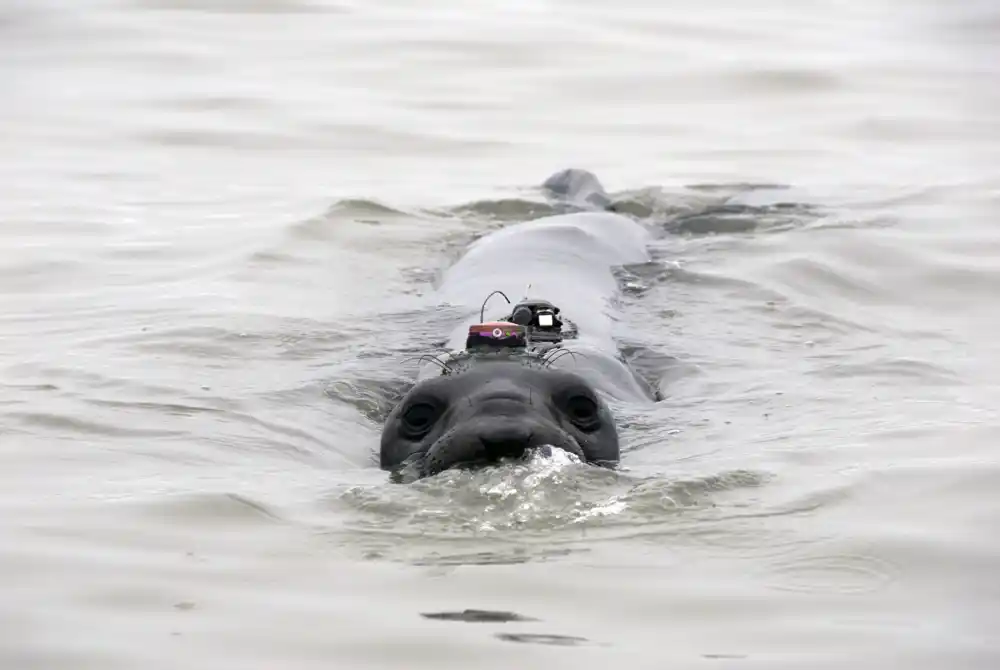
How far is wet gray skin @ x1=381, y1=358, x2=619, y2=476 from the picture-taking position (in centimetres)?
618

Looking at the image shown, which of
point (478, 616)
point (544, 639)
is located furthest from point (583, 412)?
point (544, 639)

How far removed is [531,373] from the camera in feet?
21.9

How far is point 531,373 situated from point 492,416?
0.47m

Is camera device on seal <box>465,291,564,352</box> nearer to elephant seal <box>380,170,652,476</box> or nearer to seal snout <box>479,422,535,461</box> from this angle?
elephant seal <box>380,170,652,476</box>

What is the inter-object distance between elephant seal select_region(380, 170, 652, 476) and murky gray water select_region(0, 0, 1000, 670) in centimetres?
17

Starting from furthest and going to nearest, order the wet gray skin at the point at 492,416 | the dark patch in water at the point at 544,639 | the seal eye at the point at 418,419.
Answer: the seal eye at the point at 418,419 → the wet gray skin at the point at 492,416 → the dark patch in water at the point at 544,639

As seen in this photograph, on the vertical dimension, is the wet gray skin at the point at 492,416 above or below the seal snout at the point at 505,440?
above

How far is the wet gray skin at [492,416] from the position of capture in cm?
618

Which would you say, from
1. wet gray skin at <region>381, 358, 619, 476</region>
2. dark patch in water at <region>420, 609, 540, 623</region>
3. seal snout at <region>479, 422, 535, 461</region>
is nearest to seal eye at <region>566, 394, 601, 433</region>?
wet gray skin at <region>381, 358, 619, 476</region>

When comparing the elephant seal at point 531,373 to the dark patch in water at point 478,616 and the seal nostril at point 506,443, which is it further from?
the dark patch in water at point 478,616

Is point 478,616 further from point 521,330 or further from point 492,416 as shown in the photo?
point 521,330

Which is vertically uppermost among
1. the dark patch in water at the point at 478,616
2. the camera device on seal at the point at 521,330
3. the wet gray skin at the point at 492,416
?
the camera device on seal at the point at 521,330

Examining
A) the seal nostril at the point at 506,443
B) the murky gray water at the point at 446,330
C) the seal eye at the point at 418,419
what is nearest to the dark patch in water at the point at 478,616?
the murky gray water at the point at 446,330

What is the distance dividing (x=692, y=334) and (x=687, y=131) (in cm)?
677
